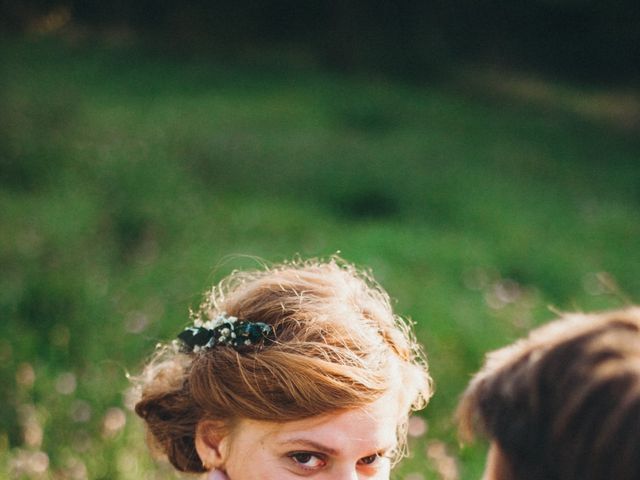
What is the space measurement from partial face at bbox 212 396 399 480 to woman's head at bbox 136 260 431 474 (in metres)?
0.02

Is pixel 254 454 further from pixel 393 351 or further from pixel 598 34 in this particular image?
pixel 598 34

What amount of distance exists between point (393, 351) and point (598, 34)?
17.7 meters

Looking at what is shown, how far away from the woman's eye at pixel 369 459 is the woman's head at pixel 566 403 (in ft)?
2.48

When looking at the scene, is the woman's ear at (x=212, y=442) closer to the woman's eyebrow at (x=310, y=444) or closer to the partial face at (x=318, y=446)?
the partial face at (x=318, y=446)

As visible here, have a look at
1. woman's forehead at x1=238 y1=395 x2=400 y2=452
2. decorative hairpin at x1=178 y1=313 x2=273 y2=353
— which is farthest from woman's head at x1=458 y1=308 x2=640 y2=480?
decorative hairpin at x1=178 y1=313 x2=273 y2=353

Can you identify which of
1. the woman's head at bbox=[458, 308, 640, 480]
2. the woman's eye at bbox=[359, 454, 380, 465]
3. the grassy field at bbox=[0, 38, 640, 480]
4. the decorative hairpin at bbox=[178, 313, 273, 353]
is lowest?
the grassy field at bbox=[0, 38, 640, 480]

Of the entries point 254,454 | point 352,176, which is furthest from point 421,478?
point 352,176

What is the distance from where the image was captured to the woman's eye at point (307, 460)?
2320 mm

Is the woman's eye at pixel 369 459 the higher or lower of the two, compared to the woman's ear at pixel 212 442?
higher

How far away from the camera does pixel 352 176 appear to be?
977 centimetres

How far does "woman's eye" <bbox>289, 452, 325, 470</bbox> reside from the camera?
7.61 ft

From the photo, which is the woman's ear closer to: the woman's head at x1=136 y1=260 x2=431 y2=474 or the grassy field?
the woman's head at x1=136 y1=260 x2=431 y2=474

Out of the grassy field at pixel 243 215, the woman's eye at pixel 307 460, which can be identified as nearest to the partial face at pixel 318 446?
the woman's eye at pixel 307 460

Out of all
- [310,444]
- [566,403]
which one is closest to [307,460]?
[310,444]
